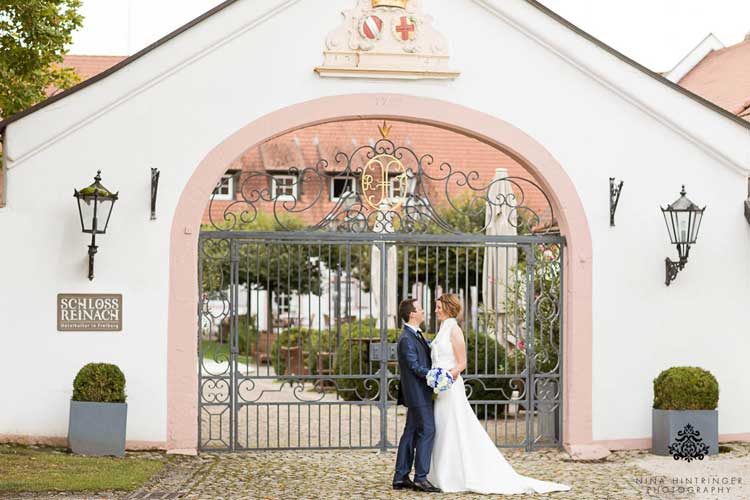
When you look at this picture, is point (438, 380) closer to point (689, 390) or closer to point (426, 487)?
point (426, 487)

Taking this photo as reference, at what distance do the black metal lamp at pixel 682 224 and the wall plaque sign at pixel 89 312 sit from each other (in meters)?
5.94

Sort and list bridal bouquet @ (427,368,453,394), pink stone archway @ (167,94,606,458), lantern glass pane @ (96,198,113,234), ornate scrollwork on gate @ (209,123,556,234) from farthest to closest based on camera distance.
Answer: ornate scrollwork on gate @ (209,123,556,234), pink stone archway @ (167,94,606,458), lantern glass pane @ (96,198,113,234), bridal bouquet @ (427,368,453,394)

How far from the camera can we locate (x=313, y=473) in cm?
1105

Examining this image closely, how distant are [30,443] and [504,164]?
20.2m

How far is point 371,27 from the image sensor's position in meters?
12.3

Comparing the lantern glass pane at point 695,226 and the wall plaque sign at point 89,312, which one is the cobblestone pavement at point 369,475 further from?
the lantern glass pane at point 695,226

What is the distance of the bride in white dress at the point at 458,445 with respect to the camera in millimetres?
9883

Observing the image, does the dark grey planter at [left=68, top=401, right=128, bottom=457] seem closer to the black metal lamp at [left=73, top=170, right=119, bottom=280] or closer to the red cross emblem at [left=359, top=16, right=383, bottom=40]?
the black metal lamp at [left=73, top=170, right=119, bottom=280]

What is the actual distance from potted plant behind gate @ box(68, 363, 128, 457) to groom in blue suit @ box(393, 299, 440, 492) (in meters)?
3.06

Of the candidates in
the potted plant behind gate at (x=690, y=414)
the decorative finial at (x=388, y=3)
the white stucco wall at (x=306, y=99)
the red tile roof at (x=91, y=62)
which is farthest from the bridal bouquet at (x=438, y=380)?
the red tile roof at (x=91, y=62)

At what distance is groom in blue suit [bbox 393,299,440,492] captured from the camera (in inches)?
389

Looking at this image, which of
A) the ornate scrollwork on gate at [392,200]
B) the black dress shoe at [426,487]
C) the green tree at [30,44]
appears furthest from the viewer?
the green tree at [30,44]

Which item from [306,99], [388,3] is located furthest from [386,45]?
[306,99]

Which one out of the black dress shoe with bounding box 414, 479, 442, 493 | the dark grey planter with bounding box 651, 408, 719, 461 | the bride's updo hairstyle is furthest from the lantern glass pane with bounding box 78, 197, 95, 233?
the dark grey planter with bounding box 651, 408, 719, 461
